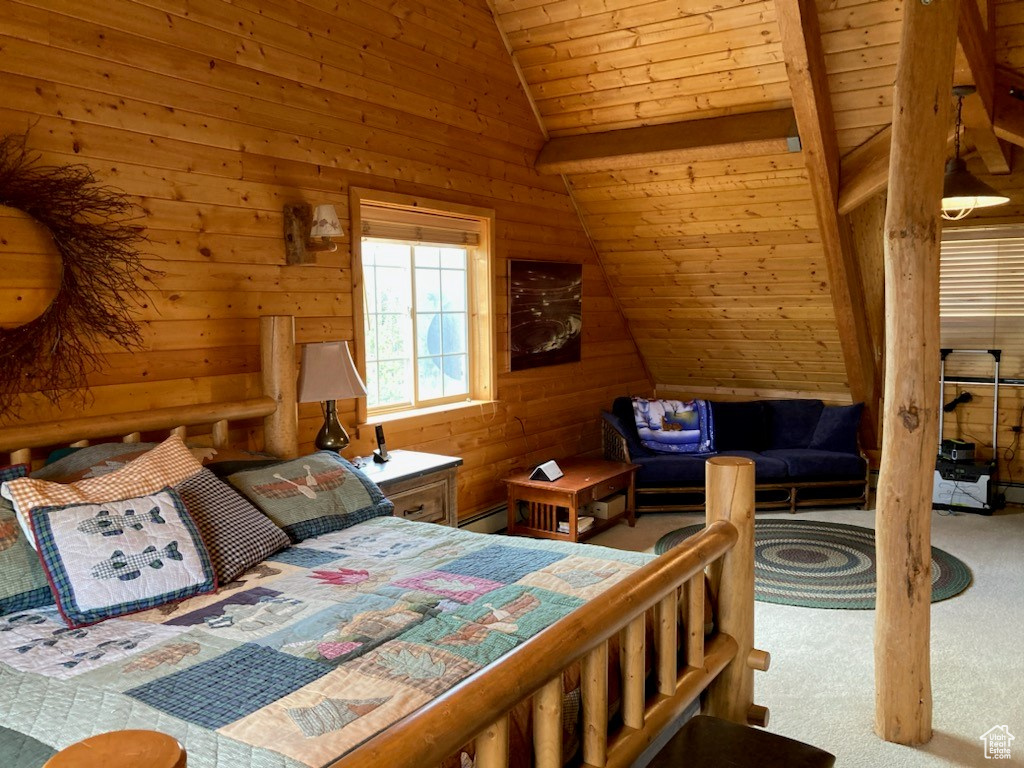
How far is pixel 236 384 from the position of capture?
3.43m

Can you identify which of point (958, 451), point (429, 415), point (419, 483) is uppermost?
point (429, 415)

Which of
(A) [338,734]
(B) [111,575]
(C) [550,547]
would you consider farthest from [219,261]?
(A) [338,734]

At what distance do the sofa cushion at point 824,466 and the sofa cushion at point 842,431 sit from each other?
18 cm

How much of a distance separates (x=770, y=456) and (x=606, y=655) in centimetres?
430

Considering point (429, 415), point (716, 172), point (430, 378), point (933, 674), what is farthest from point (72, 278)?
point (716, 172)

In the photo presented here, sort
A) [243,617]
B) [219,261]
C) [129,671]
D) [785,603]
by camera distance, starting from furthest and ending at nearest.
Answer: [785,603]
[219,261]
[243,617]
[129,671]

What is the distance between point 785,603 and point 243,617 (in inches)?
108

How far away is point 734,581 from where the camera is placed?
2426mm

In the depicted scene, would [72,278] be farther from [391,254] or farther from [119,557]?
[391,254]

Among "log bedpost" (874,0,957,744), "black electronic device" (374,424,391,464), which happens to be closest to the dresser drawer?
"black electronic device" (374,424,391,464)

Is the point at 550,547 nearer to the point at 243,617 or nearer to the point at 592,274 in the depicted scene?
the point at 243,617

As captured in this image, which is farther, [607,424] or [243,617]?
[607,424]

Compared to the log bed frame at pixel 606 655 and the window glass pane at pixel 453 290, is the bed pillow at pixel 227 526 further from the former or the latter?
the window glass pane at pixel 453 290

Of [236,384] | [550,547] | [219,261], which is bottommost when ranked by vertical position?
[550,547]
